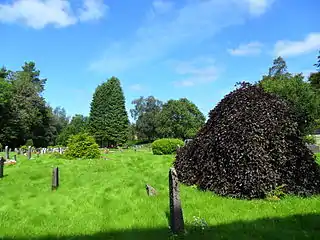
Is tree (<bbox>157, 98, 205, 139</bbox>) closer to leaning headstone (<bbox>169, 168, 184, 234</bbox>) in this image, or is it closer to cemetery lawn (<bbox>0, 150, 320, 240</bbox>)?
cemetery lawn (<bbox>0, 150, 320, 240</bbox>)

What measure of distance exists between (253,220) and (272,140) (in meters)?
2.87

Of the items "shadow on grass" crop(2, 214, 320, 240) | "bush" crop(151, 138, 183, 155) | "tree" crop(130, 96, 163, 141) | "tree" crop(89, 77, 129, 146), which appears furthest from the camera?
"tree" crop(130, 96, 163, 141)

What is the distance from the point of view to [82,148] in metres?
21.7

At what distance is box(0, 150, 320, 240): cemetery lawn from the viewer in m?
6.20

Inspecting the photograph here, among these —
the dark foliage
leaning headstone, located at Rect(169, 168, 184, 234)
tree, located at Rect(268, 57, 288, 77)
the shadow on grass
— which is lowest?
the shadow on grass

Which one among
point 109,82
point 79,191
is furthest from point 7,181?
point 109,82

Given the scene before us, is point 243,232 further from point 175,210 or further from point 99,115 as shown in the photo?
point 99,115

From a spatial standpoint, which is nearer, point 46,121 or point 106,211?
point 106,211

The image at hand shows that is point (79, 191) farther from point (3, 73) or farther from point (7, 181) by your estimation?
point (3, 73)

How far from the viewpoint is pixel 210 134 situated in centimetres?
1002

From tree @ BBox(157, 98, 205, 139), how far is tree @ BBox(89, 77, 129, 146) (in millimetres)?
9068

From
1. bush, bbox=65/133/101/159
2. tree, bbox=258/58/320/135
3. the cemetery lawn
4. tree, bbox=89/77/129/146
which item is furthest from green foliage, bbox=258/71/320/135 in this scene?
tree, bbox=89/77/129/146

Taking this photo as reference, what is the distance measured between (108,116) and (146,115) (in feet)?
55.0

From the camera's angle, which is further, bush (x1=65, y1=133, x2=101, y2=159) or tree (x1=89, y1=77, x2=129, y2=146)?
tree (x1=89, y1=77, x2=129, y2=146)
